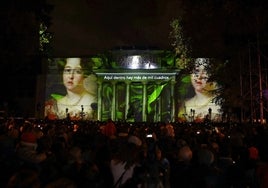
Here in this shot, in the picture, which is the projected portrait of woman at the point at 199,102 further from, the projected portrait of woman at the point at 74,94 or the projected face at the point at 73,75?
the projected face at the point at 73,75

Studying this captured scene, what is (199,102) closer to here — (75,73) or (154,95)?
(154,95)

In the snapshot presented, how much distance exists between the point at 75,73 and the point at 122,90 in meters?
7.79

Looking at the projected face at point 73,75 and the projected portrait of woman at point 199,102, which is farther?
the projected face at point 73,75

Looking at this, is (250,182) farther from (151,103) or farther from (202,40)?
(151,103)

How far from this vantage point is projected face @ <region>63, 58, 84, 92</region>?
69.1 metres

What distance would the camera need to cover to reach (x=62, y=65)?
2741 inches

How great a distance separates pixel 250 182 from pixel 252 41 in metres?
19.1

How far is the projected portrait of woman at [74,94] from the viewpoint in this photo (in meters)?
67.9

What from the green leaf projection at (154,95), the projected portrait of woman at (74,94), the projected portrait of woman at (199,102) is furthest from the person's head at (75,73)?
the projected portrait of woman at (199,102)

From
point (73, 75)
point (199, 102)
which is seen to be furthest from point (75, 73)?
point (199, 102)

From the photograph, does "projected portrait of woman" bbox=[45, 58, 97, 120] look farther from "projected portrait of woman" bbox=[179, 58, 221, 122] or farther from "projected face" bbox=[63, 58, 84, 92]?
"projected portrait of woman" bbox=[179, 58, 221, 122]

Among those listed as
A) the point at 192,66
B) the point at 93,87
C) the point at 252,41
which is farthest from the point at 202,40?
the point at 93,87

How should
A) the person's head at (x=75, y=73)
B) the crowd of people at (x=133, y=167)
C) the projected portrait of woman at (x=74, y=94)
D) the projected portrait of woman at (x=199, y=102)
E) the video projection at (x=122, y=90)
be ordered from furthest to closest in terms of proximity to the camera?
1. the person's head at (x=75, y=73)
2. the projected portrait of woman at (x=74, y=94)
3. the video projection at (x=122, y=90)
4. the projected portrait of woman at (x=199, y=102)
5. the crowd of people at (x=133, y=167)

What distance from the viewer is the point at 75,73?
69.2 meters
